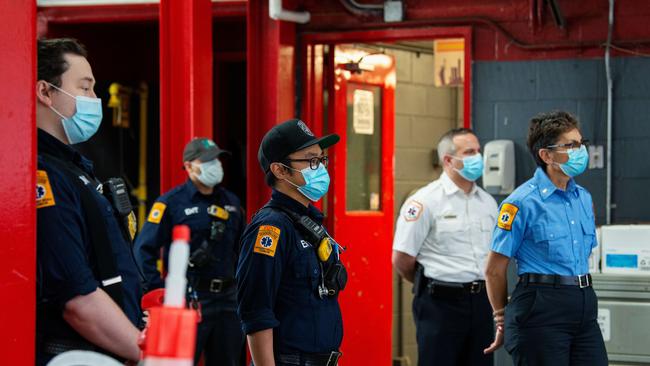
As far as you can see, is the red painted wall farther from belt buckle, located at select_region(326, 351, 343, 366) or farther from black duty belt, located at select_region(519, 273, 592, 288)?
belt buckle, located at select_region(326, 351, 343, 366)

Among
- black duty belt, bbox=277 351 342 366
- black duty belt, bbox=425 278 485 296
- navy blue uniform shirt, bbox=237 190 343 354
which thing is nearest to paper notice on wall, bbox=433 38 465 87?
black duty belt, bbox=425 278 485 296

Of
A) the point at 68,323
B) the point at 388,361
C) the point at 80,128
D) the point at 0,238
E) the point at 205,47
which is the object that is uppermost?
the point at 205,47

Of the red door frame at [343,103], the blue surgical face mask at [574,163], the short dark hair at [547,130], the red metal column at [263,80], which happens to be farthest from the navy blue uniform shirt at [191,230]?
the blue surgical face mask at [574,163]

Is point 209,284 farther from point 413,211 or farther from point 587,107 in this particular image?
point 587,107

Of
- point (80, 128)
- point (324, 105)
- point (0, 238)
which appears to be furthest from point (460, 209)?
point (0, 238)

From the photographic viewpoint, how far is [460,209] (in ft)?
18.6

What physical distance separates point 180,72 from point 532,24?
2.35m

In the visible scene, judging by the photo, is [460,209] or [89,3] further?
[89,3]

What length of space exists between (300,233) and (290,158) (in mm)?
301

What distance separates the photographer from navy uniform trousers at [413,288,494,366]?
5.49 metres

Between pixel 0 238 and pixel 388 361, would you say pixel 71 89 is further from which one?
pixel 388 361

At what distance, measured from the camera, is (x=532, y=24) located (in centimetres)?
648

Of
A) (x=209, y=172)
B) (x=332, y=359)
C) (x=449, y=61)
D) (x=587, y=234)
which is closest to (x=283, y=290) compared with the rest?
(x=332, y=359)

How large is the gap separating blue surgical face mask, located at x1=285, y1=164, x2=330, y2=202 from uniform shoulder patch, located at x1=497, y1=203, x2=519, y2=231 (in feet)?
3.66
